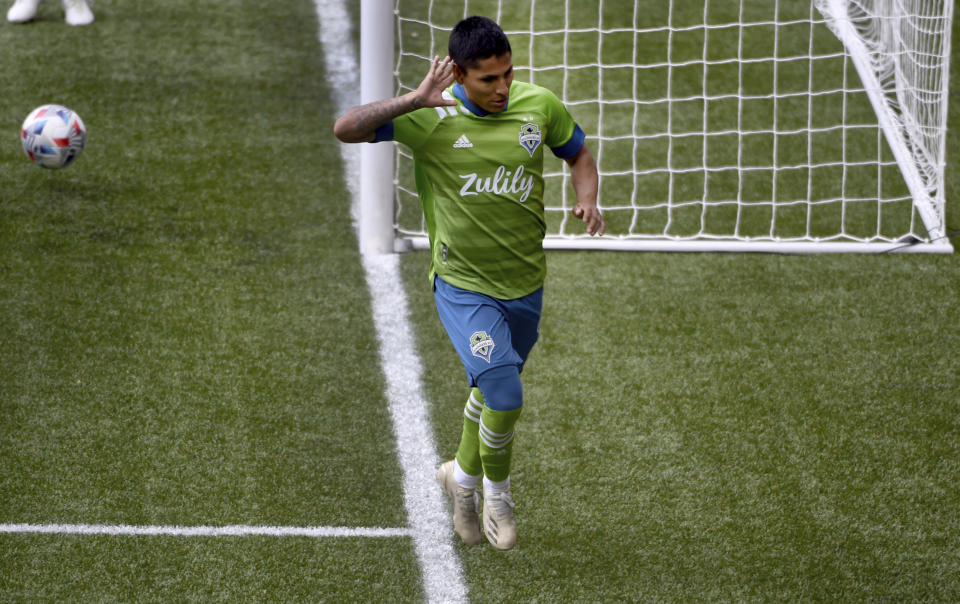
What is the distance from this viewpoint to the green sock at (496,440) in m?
3.79

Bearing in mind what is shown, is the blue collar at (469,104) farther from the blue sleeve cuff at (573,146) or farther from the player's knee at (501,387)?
the player's knee at (501,387)

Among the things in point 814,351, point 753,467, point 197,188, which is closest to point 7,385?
point 197,188

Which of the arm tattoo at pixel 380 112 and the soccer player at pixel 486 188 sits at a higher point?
the arm tattoo at pixel 380 112

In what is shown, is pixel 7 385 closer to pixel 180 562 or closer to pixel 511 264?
pixel 180 562

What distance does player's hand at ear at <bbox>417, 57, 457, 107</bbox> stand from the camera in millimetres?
3492

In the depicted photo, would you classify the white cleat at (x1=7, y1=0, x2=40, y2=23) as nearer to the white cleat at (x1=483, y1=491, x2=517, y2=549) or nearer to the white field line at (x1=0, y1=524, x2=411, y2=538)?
the white field line at (x1=0, y1=524, x2=411, y2=538)

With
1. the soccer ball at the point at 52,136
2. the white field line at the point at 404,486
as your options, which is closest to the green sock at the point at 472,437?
the white field line at the point at 404,486

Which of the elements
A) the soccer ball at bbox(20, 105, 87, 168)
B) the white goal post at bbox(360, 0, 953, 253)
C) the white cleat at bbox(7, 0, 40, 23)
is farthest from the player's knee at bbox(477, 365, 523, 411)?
the white cleat at bbox(7, 0, 40, 23)

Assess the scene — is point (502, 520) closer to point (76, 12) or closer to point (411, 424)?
point (411, 424)

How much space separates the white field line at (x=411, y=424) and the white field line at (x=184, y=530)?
184 millimetres

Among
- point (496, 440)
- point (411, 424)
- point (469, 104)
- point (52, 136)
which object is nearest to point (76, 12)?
point (52, 136)

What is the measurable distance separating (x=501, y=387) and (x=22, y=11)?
638 cm

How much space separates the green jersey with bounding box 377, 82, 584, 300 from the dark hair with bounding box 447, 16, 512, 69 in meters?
0.18

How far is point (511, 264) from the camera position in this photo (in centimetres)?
384
